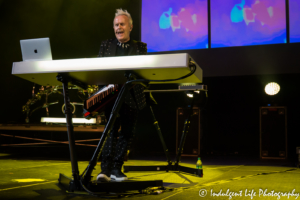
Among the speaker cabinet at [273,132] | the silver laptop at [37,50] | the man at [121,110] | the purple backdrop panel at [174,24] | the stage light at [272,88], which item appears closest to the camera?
the silver laptop at [37,50]

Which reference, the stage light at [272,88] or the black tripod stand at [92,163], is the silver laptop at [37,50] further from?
the stage light at [272,88]

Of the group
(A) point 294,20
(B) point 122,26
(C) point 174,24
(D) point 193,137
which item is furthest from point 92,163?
(A) point 294,20

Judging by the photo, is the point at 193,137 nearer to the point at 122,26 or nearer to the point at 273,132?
the point at 273,132

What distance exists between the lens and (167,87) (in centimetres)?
668

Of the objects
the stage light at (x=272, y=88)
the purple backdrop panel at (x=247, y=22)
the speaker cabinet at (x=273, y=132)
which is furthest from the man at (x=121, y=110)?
the stage light at (x=272, y=88)

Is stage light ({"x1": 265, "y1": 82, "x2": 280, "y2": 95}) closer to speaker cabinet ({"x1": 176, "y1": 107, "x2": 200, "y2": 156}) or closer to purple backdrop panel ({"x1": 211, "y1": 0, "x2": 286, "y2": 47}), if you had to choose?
purple backdrop panel ({"x1": 211, "y1": 0, "x2": 286, "y2": 47})

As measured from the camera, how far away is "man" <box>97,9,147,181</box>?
178 cm

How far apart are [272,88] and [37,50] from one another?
18.7ft

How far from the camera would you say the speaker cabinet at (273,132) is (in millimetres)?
5566

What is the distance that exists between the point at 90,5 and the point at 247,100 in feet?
13.1

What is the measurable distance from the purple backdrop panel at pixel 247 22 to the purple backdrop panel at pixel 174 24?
240 mm

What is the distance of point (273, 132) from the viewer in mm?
5691

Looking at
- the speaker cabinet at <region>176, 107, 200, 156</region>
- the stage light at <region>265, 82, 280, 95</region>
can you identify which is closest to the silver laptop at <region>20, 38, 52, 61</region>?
the speaker cabinet at <region>176, 107, 200, 156</region>

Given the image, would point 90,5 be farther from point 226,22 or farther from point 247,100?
point 247,100
